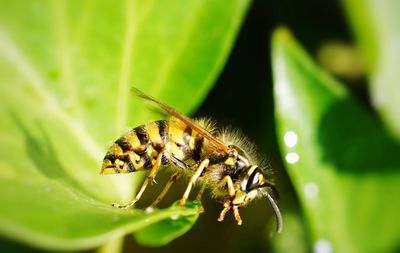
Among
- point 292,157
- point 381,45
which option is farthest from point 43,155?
point 381,45

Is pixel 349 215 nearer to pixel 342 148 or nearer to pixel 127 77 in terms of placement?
pixel 342 148

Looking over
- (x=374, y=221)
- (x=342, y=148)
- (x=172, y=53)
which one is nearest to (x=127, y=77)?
(x=172, y=53)

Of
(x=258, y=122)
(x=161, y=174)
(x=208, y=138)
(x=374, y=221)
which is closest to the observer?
(x=208, y=138)

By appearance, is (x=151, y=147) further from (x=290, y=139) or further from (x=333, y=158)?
(x=333, y=158)

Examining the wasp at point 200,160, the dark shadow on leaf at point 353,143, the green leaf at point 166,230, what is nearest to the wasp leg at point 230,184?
Result: the wasp at point 200,160

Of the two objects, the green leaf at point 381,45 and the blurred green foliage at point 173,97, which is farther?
the green leaf at point 381,45

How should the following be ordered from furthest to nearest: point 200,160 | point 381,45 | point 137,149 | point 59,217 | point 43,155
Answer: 1. point 381,45
2. point 200,160
3. point 137,149
4. point 43,155
5. point 59,217

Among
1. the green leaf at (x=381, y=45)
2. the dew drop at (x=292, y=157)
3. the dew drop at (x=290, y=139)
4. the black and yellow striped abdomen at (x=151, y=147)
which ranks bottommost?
the dew drop at (x=292, y=157)

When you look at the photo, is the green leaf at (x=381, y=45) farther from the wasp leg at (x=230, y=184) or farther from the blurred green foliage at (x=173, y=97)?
the wasp leg at (x=230, y=184)
